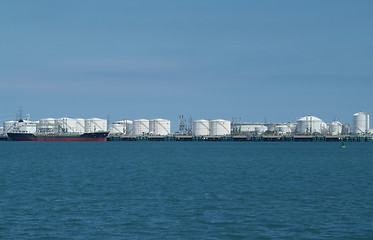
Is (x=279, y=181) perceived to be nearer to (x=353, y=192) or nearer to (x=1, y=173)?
(x=353, y=192)

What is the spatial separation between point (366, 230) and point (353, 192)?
13.7 m

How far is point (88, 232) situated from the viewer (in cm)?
2572

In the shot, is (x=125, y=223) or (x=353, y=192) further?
(x=353, y=192)

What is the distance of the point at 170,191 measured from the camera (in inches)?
1567

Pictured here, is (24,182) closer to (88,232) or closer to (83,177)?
(83,177)

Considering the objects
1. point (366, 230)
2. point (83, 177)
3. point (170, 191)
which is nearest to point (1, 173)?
point (83, 177)

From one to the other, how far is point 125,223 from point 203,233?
169 inches

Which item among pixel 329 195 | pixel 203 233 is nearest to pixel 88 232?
pixel 203 233

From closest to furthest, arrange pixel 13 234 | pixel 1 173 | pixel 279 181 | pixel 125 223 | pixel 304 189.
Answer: pixel 13 234 → pixel 125 223 → pixel 304 189 → pixel 279 181 → pixel 1 173

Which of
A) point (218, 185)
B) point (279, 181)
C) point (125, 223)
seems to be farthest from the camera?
point (279, 181)

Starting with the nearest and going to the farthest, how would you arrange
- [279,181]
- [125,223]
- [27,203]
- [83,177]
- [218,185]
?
1. [125,223]
2. [27,203]
3. [218,185]
4. [279,181]
5. [83,177]

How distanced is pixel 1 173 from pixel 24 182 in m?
11.0

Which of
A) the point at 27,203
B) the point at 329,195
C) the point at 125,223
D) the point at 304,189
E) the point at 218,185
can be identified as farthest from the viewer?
the point at 218,185

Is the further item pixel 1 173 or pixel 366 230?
pixel 1 173
